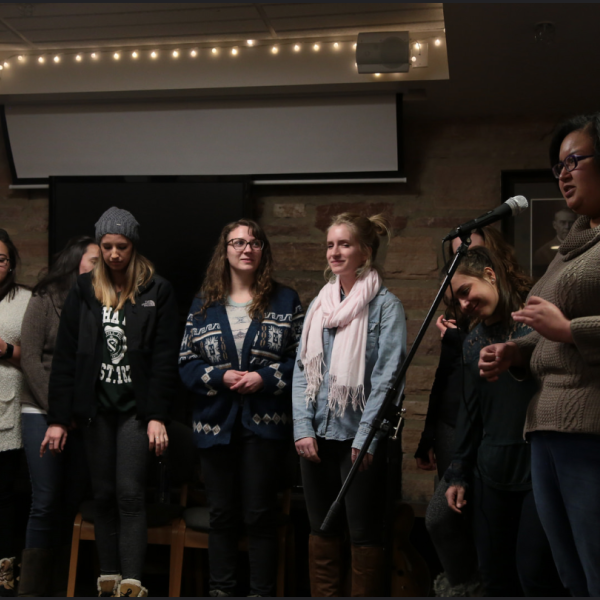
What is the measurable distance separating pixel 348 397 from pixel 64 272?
1.42m

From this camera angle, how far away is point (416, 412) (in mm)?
3475

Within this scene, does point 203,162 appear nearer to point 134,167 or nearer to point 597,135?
point 134,167

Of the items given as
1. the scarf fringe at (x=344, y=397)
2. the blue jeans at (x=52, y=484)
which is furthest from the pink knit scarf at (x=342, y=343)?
the blue jeans at (x=52, y=484)

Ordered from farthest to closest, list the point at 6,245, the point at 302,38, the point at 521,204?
the point at 302,38
the point at 6,245
the point at 521,204

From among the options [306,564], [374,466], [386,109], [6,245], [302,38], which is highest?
[302,38]

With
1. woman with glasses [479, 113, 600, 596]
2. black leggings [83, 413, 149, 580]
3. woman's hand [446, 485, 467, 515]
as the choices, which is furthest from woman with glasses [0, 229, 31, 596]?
woman with glasses [479, 113, 600, 596]

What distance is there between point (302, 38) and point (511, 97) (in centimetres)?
106

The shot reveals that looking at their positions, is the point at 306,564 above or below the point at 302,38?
below

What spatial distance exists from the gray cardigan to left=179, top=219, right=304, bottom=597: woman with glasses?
583 mm

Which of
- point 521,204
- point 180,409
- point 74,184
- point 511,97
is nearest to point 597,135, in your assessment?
point 521,204

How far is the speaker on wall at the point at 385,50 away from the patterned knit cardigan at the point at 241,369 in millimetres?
1240

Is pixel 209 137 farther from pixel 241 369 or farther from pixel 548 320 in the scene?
pixel 548 320

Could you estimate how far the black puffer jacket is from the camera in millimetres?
2445

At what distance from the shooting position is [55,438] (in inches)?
97.3
